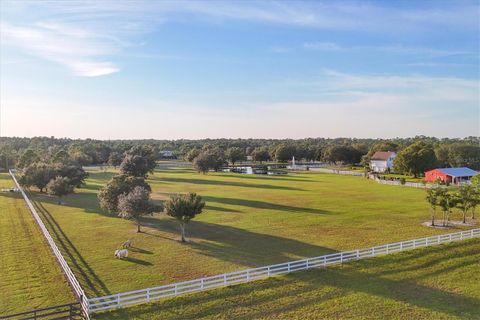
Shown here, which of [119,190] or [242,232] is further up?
[119,190]

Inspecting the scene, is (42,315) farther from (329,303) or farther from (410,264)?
(410,264)

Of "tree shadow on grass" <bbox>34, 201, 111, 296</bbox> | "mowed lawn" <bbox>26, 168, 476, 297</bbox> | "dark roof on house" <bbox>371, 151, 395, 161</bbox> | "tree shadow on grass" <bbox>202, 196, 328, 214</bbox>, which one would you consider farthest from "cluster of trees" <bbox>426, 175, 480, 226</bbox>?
"dark roof on house" <bbox>371, 151, 395, 161</bbox>

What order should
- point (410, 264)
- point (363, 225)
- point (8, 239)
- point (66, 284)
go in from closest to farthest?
1. point (66, 284)
2. point (410, 264)
3. point (8, 239)
4. point (363, 225)

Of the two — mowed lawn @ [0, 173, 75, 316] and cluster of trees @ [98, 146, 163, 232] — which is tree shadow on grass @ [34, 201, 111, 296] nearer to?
mowed lawn @ [0, 173, 75, 316]

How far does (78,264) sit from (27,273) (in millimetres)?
3159

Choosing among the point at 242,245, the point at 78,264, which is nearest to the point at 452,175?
the point at 242,245

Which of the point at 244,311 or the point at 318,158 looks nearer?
the point at 244,311

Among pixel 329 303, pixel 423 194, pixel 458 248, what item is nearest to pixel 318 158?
pixel 423 194

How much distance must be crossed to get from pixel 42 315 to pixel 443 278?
22.7m

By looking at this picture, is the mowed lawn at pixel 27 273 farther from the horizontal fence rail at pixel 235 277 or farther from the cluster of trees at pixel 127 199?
the cluster of trees at pixel 127 199

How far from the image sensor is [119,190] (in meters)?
40.2

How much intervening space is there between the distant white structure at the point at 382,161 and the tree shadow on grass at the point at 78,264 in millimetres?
90419

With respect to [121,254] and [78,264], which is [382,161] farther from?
[78,264]

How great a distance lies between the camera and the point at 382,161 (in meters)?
109
